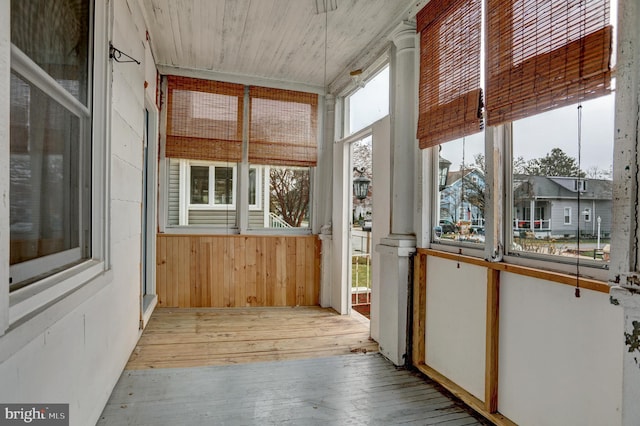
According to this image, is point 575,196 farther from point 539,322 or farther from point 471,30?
point 471,30

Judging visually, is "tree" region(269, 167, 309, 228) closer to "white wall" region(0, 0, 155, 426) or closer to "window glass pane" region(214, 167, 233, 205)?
"window glass pane" region(214, 167, 233, 205)

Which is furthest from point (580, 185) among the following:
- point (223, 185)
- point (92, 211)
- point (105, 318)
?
point (223, 185)

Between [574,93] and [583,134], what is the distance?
22 centimetres

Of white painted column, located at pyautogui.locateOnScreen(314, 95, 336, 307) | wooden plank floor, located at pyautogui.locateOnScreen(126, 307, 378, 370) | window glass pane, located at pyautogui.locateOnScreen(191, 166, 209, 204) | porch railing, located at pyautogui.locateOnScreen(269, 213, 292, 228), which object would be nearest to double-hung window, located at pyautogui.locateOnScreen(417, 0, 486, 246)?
wooden plank floor, located at pyautogui.locateOnScreen(126, 307, 378, 370)

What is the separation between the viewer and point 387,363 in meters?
2.76

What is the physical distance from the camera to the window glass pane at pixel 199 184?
4312 millimetres

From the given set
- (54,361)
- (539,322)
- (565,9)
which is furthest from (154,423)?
(565,9)

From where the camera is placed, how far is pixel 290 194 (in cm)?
461

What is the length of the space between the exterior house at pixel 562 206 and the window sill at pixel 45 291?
2.15 m

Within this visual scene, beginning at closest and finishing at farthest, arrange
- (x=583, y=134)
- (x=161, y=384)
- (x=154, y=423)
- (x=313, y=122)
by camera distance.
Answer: (x=583, y=134), (x=154, y=423), (x=161, y=384), (x=313, y=122)

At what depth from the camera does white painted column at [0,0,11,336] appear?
0.97 meters

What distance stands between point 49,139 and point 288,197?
3253 millimetres

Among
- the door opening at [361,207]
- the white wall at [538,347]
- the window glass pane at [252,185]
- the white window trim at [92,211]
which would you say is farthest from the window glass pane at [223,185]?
the white wall at [538,347]

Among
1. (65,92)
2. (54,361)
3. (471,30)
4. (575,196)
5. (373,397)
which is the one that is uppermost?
(471,30)
